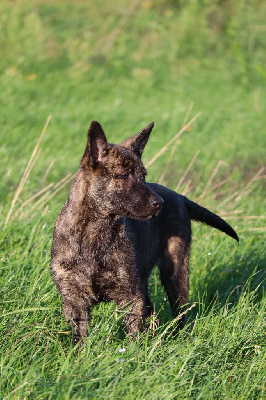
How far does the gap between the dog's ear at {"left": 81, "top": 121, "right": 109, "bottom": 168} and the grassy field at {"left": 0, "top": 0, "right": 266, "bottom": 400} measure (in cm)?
95

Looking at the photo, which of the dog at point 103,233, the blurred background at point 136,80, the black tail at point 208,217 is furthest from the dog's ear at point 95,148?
the blurred background at point 136,80

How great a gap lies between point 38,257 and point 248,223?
229 centimetres

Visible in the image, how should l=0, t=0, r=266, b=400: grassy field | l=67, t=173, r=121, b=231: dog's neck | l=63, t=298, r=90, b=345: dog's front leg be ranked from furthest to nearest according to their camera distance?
1. l=63, t=298, r=90, b=345: dog's front leg
2. l=67, t=173, r=121, b=231: dog's neck
3. l=0, t=0, r=266, b=400: grassy field

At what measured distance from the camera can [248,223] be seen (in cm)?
671

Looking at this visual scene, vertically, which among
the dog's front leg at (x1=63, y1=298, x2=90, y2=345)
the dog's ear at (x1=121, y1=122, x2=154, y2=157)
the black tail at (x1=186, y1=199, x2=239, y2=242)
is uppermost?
the dog's ear at (x1=121, y1=122, x2=154, y2=157)

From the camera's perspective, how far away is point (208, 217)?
5352 millimetres

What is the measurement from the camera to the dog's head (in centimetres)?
420

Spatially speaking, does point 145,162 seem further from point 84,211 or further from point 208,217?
point 84,211

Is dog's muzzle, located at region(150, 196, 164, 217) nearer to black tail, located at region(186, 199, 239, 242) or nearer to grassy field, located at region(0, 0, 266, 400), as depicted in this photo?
grassy field, located at region(0, 0, 266, 400)

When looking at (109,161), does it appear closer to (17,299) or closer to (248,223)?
(17,299)

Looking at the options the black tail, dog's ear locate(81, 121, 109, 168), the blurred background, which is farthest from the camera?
the blurred background

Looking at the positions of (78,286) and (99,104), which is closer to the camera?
(78,286)

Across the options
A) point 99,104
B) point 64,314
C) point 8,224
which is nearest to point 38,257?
point 8,224

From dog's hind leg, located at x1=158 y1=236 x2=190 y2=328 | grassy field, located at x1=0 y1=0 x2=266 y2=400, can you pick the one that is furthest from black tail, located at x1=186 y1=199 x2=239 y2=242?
grassy field, located at x1=0 y1=0 x2=266 y2=400
